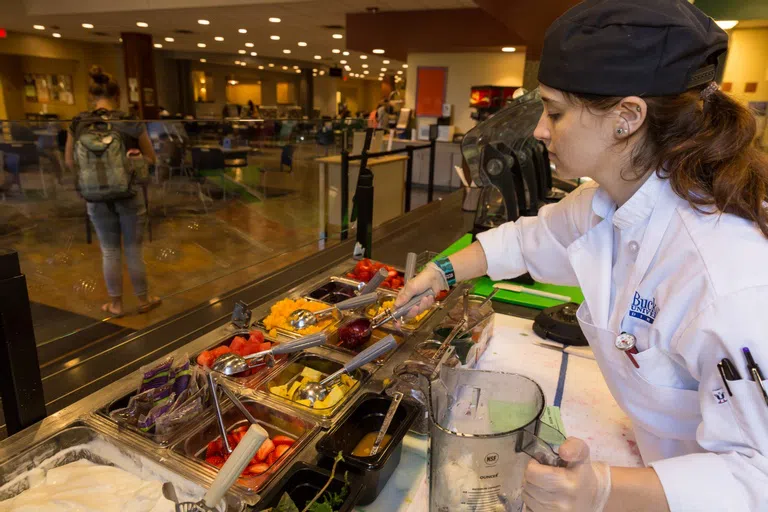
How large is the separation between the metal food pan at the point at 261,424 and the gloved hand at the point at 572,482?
0.45 meters

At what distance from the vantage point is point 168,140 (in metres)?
3.99

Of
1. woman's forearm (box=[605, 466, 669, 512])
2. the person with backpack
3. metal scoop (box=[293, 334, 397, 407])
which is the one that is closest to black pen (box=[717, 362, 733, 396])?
woman's forearm (box=[605, 466, 669, 512])

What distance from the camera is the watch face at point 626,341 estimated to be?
0.85 metres

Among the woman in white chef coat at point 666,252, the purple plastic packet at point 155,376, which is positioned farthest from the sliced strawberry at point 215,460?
the woman in white chef coat at point 666,252

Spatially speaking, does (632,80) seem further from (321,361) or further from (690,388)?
(321,361)

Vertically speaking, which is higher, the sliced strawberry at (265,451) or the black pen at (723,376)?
the black pen at (723,376)

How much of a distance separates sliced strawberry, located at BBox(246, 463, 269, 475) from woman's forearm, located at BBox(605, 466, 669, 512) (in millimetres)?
583

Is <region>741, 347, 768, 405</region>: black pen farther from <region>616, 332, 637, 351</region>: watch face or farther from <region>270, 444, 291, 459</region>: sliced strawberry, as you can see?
<region>270, 444, 291, 459</region>: sliced strawberry

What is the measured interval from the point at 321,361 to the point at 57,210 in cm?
344

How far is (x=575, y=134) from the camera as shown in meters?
0.88

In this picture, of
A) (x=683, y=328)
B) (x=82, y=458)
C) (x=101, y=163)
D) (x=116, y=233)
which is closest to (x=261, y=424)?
(x=82, y=458)

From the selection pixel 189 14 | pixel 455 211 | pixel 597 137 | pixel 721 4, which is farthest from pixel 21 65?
pixel 597 137

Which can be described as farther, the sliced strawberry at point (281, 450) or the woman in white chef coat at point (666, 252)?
the sliced strawberry at point (281, 450)

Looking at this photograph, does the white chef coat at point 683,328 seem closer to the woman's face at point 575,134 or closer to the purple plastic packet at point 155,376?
the woman's face at point 575,134
